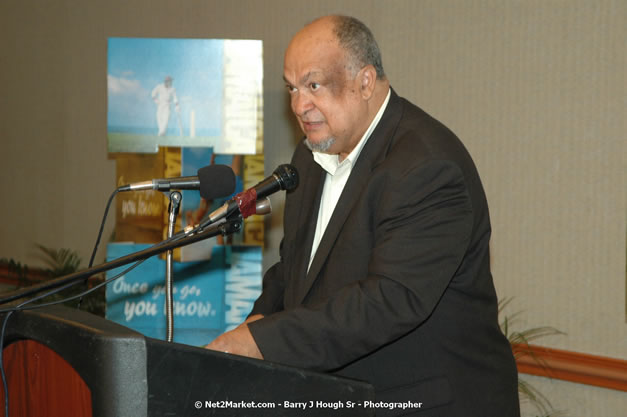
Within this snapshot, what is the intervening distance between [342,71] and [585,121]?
4.69ft

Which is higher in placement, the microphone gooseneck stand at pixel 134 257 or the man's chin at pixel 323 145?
the man's chin at pixel 323 145

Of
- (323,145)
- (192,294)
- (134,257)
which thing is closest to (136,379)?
(134,257)

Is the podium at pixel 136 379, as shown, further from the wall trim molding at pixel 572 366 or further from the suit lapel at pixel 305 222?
the wall trim molding at pixel 572 366

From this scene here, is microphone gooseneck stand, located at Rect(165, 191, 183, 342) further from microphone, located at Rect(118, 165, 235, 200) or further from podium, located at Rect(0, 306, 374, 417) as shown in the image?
podium, located at Rect(0, 306, 374, 417)

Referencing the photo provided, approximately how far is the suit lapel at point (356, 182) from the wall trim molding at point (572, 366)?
162 cm

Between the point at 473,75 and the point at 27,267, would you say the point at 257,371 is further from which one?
the point at 27,267

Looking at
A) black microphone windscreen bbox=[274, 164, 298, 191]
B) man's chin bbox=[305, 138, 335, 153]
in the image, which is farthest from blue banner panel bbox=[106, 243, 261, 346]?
black microphone windscreen bbox=[274, 164, 298, 191]

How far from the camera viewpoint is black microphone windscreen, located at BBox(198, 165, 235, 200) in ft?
6.05

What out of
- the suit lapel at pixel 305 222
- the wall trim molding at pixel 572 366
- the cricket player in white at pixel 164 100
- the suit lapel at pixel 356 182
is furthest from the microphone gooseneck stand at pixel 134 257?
the wall trim molding at pixel 572 366

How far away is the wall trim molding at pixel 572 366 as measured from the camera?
2.97m

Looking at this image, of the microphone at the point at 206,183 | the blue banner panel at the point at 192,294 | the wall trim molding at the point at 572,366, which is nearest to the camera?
the microphone at the point at 206,183

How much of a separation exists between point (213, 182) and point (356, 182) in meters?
0.41

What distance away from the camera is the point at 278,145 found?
15.0 ft

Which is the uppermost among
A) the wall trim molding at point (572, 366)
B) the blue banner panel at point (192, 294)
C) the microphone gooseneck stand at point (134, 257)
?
the microphone gooseneck stand at point (134, 257)
